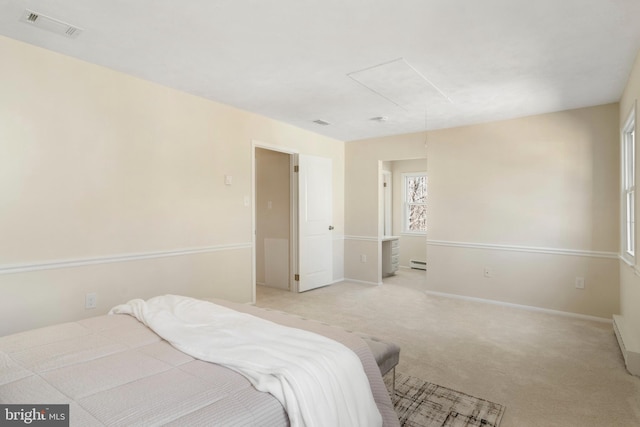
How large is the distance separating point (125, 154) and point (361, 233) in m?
3.87

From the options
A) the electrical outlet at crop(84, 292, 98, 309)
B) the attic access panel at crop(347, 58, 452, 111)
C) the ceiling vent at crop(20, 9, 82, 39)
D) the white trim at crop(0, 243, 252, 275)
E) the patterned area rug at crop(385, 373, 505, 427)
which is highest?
the ceiling vent at crop(20, 9, 82, 39)

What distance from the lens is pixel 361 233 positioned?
19.5 ft

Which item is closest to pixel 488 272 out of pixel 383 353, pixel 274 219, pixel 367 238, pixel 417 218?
pixel 367 238

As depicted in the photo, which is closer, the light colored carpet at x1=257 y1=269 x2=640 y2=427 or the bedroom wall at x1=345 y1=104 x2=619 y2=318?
the light colored carpet at x1=257 y1=269 x2=640 y2=427

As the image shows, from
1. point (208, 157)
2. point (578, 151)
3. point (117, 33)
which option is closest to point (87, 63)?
point (117, 33)

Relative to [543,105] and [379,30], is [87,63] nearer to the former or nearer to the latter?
[379,30]

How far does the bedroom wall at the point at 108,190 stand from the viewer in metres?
2.52

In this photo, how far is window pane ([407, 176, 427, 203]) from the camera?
7.39 metres

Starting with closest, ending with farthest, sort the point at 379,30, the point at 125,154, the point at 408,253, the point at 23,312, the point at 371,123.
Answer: the point at 379,30
the point at 23,312
the point at 125,154
the point at 371,123
the point at 408,253

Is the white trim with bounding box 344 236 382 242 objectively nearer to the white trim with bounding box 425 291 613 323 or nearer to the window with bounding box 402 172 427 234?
the white trim with bounding box 425 291 613 323

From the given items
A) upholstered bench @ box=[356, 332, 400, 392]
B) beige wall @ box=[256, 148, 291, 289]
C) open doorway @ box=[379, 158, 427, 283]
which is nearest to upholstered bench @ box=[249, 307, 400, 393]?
upholstered bench @ box=[356, 332, 400, 392]

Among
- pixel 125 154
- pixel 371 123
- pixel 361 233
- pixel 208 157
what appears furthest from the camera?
pixel 361 233

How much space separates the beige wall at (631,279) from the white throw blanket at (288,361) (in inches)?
102

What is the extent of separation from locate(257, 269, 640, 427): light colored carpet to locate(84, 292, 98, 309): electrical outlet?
2.02 metres
